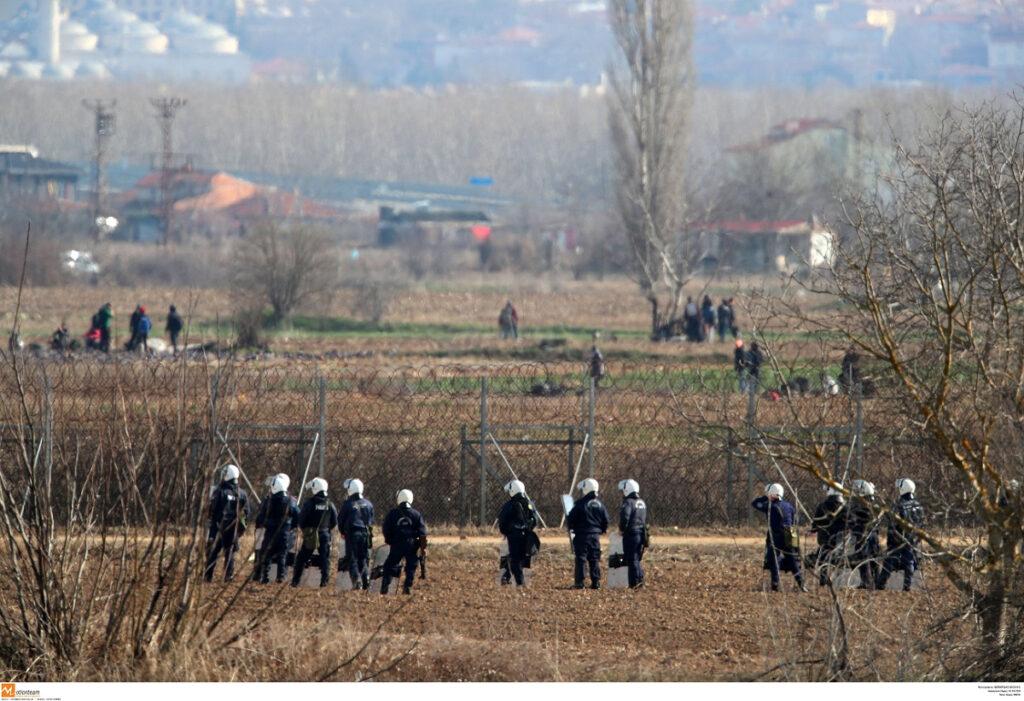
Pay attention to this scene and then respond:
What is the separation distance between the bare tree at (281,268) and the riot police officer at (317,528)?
23.5m

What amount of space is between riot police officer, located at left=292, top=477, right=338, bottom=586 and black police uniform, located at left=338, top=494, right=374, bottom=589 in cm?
20

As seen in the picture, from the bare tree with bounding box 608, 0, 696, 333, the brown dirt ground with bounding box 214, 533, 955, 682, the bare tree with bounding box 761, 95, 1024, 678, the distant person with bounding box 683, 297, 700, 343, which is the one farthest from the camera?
the bare tree with bounding box 608, 0, 696, 333

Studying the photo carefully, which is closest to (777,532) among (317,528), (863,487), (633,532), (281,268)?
(633,532)

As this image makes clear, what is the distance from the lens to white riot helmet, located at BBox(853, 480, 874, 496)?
9.94 metres

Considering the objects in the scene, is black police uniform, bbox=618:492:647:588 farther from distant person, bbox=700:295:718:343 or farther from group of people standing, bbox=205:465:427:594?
→ distant person, bbox=700:295:718:343

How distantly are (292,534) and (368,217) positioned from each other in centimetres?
8165

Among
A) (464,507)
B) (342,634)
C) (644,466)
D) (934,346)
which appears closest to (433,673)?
(342,634)

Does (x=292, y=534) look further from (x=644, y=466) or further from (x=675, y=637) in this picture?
(x=644, y=466)

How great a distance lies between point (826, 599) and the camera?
1216cm

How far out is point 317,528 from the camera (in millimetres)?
13117

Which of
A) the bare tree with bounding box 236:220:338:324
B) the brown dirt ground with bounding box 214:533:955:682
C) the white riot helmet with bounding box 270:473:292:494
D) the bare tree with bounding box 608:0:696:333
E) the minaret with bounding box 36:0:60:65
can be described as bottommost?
the brown dirt ground with bounding box 214:533:955:682

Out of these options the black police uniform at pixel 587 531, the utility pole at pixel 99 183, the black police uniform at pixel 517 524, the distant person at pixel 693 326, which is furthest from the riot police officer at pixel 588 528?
the utility pole at pixel 99 183

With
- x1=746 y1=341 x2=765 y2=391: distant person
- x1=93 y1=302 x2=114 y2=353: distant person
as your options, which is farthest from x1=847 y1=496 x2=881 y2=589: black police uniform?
x1=93 y1=302 x2=114 y2=353: distant person

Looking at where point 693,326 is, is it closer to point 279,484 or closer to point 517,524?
point 517,524
